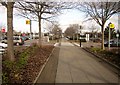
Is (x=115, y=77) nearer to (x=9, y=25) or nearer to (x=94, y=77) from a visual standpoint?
(x=94, y=77)

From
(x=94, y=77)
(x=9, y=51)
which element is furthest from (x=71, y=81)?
(x=9, y=51)

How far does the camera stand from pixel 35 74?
30.3ft

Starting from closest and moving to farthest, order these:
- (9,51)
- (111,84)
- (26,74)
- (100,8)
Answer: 1. (111,84)
2. (26,74)
3. (9,51)
4. (100,8)

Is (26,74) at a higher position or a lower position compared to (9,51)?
lower

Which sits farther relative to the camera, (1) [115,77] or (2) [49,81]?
(1) [115,77]

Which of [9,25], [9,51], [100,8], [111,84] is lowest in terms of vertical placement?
[111,84]

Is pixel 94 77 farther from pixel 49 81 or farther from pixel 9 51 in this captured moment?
pixel 9 51

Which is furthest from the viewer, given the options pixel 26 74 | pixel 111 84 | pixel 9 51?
pixel 9 51

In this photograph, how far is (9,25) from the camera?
35.0 feet

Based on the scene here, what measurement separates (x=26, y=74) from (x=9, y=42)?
2.69 m

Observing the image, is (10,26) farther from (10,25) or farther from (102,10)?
(102,10)

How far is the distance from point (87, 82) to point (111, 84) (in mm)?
918

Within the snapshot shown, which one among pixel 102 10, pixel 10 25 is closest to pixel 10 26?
pixel 10 25

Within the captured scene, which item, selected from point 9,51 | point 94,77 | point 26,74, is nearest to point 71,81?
point 94,77
